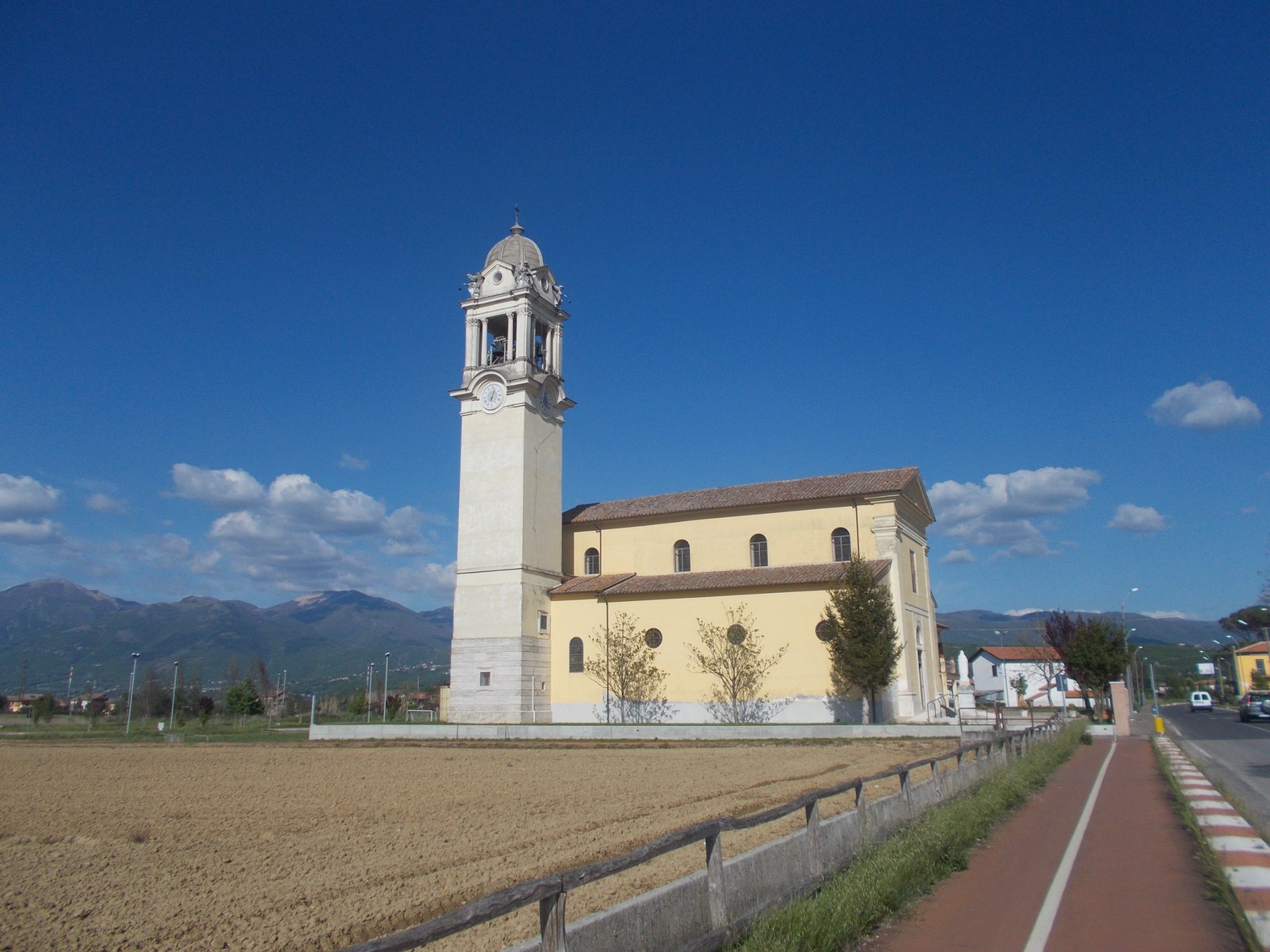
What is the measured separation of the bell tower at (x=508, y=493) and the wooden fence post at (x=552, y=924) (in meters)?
37.0

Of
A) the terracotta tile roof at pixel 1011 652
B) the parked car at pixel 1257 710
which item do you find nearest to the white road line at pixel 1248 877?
the parked car at pixel 1257 710

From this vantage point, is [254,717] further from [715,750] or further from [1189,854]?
[1189,854]

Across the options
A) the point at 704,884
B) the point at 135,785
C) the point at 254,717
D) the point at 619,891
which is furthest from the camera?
the point at 254,717

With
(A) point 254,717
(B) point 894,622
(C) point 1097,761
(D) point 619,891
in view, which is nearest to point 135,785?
(D) point 619,891

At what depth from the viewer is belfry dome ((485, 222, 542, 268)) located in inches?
1844

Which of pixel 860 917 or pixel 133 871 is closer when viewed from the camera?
pixel 860 917

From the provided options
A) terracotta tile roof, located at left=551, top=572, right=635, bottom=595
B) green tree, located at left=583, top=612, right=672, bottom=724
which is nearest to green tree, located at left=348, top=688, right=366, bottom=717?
terracotta tile roof, located at left=551, top=572, right=635, bottom=595

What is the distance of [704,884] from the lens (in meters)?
6.51

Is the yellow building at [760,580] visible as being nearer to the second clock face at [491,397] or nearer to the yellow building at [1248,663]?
the second clock face at [491,397]

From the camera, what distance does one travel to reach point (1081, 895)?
353 inches

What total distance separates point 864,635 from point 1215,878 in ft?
88.2

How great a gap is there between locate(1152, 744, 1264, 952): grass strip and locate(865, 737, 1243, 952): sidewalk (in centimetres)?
10

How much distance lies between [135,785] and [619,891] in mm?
17292

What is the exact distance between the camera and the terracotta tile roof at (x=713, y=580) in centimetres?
3906
